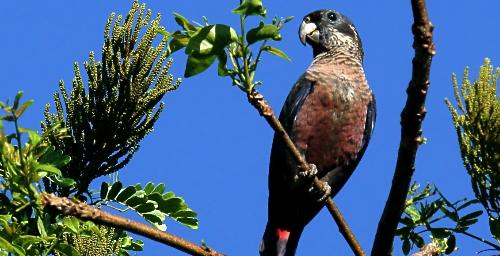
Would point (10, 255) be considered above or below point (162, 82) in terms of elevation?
below

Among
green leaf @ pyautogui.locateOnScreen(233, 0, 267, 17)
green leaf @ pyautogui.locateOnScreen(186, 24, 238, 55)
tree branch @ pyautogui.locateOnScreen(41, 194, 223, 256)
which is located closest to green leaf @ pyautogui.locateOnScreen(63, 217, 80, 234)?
tree branch @ pyautogui.locateOnScreen(41, 194, 223, 256)

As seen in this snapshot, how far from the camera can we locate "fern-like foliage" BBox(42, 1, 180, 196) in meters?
3.69

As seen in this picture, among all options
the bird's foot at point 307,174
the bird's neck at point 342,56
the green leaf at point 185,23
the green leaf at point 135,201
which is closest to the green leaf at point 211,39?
the green leaf at point 185,23

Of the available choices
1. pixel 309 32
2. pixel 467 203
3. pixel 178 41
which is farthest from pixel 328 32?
pixel 178 41

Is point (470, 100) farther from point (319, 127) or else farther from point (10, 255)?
point (10, 255)

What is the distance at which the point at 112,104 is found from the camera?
3.80m

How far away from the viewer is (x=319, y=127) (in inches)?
197

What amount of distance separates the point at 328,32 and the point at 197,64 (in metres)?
3.67

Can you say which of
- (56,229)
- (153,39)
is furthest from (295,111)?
(56,229)

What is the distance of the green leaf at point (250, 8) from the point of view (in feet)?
8.00

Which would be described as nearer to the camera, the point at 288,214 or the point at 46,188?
the point at 46,188

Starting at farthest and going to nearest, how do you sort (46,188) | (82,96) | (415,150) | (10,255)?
(82,96)
(46,188)
(10,255)
(415,150)

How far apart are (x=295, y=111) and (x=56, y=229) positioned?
2234 millimetres

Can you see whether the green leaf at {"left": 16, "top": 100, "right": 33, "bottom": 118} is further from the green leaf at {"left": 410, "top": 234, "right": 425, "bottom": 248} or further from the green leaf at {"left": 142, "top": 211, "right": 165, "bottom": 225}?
the green leaf at {"left": 410, "top": 234, "right": 425, "bottom": 248}
